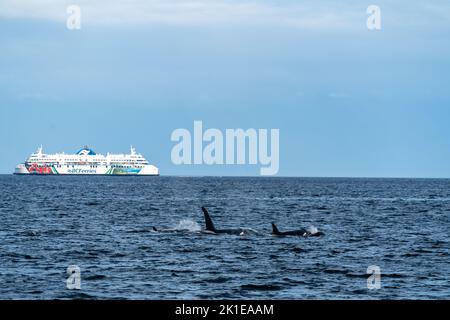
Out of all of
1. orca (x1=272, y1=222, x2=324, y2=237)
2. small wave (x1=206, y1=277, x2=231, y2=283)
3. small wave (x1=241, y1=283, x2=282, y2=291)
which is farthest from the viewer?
orca (x1=272, y1=222, x2=324, y2=237)

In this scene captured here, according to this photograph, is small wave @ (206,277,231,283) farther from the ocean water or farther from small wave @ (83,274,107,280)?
small wave @ (83,274,107,280)

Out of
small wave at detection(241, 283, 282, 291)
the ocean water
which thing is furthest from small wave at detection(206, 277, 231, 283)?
small wave at detection(241, 283, 282, 291)

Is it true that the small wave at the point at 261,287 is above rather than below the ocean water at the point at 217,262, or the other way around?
below

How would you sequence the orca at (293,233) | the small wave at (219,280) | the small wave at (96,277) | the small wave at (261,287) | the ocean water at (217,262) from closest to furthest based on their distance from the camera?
the ocean water at (217,262) → the small wave at (261,287) → the small wave at (219,280) → the small wave at (96,277) → the orca at (293,233)

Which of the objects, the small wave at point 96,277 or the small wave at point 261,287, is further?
the small wave at point 96,277

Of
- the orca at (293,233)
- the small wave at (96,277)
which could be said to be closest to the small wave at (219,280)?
the small wave at (96,277)

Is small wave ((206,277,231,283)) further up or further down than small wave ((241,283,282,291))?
further up

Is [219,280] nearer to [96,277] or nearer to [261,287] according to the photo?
[261,287]

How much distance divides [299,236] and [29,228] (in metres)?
17.8

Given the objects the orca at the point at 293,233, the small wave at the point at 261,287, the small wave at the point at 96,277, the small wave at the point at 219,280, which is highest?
the orca at the point at 293,233

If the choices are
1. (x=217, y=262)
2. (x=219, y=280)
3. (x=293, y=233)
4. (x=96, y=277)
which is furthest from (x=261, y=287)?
(x=293, y=233)

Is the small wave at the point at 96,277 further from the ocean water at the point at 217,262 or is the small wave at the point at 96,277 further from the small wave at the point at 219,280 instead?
the small wave at the point at 219,280

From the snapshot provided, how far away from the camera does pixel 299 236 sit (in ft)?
142

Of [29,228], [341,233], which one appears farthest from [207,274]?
[29,228]
